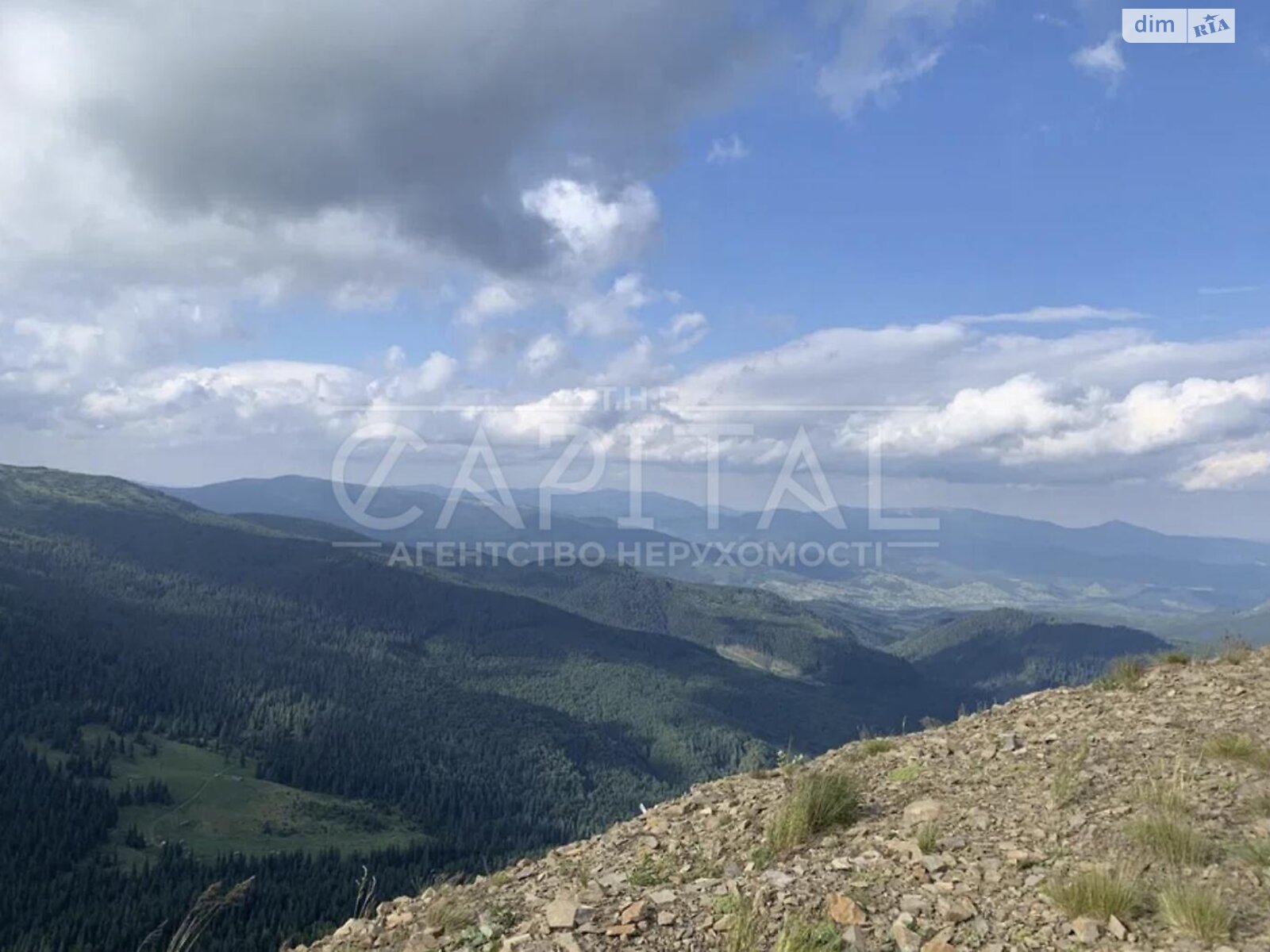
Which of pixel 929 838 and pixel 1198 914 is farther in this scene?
pixel 929 838

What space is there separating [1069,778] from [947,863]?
10.1 feet

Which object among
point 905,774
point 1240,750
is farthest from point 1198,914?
point 905,774

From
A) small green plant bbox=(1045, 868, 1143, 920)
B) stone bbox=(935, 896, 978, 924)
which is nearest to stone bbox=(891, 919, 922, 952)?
stone bbox=(935, 896, 978, 924)

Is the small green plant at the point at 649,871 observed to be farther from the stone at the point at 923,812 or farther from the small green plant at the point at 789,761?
the small green plant at the point at 789,761

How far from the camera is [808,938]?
6.89 meters

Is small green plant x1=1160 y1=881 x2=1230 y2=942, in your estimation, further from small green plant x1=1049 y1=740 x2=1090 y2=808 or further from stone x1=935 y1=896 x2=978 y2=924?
small green plant x1=1049 y1=740 x2=1090 y2=808

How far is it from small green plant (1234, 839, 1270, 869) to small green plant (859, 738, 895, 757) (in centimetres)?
614

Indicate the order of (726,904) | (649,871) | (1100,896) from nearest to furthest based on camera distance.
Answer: (1100,896), (726,904), (649,871)

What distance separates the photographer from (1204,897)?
21.6 ft

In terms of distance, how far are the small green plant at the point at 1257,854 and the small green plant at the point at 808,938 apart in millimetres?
4519

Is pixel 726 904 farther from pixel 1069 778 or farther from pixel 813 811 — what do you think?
pixel 1069 778

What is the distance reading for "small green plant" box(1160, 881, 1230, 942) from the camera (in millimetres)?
6418

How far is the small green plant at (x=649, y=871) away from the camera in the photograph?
9000 mm

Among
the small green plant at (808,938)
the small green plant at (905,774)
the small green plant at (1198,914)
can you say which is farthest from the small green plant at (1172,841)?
the small green plant at (808,938)
